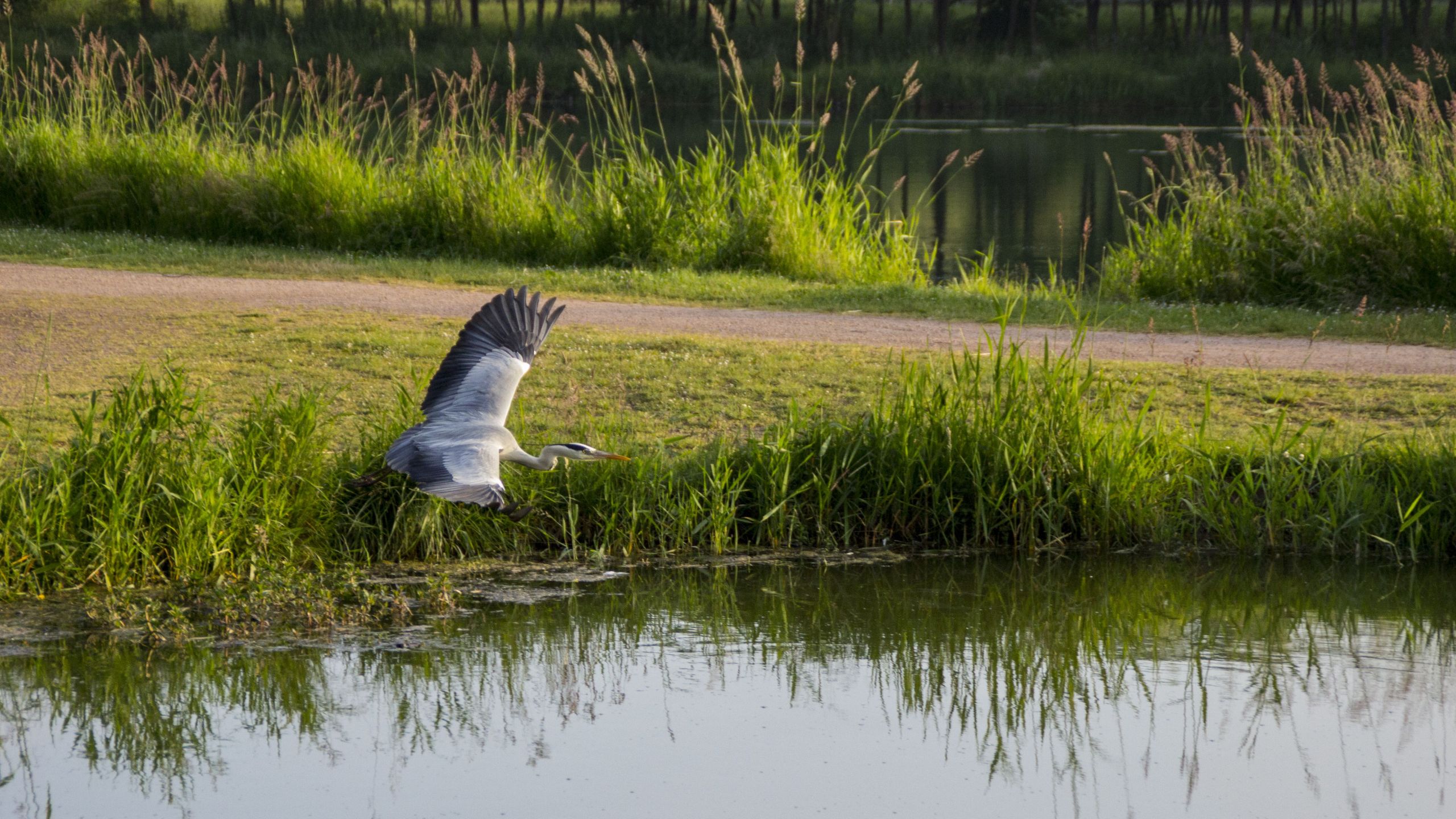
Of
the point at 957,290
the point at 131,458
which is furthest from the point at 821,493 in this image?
the point at 957,290

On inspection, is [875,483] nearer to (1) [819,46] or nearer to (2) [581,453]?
(2) [581,453]

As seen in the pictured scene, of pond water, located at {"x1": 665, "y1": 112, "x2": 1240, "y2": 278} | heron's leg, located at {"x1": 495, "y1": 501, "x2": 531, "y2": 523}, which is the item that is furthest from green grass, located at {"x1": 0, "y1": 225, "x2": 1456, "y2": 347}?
heron's leg, located at {"x1": 495, "y1": 501, "x2": 531, "y2": 523}

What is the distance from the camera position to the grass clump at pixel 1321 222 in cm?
1103

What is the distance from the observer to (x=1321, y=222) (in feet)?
37.6

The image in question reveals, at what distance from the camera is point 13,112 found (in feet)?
60.3

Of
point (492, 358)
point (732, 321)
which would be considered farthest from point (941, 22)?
point (492, 358)

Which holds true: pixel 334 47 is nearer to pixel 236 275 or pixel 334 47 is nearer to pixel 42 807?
pixel 236 275

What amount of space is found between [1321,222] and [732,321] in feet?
14.8

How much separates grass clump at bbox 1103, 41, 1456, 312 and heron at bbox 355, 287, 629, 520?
6.63m

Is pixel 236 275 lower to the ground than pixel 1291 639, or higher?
higher

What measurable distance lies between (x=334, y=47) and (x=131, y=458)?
36360 millimetres

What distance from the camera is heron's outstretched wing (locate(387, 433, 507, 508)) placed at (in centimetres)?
499

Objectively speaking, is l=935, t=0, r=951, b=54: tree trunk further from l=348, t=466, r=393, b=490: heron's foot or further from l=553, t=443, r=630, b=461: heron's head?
l=553, t=443, r=630, b=461: heron's head

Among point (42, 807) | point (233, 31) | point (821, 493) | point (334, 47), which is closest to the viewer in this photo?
point (42, 807)
